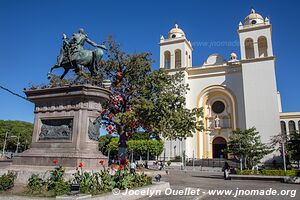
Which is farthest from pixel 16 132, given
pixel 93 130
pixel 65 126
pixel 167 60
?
pixel 93 130

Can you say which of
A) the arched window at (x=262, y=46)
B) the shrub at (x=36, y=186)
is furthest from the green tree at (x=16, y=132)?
the shrub at (x=36, y=186)

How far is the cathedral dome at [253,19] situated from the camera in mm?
39375

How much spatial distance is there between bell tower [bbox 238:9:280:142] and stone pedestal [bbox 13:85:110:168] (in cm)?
3040

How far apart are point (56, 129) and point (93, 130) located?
48.4 inches

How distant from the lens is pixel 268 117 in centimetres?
3394

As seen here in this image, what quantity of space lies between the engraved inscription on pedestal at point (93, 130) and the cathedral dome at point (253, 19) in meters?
37.5

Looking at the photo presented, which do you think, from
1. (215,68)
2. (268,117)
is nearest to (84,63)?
(268,117)

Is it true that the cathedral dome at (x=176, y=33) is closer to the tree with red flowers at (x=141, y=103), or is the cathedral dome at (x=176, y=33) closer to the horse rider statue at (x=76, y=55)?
the tree with red flowers at (x=141, y=103)

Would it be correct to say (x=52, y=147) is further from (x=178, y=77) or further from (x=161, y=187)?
(x=178, y=77)

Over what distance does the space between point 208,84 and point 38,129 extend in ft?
113

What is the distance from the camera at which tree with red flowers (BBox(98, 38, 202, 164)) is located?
17.5 m

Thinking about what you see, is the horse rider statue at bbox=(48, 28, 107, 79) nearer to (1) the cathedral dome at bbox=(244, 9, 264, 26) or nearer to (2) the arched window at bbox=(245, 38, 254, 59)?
(2) the arched window at bbox=(245, 38, 254, 59)

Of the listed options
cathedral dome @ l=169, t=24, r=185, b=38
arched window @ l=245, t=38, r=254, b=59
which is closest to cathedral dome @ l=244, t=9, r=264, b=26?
arched window @ l=245, t=38, r=254, b=59

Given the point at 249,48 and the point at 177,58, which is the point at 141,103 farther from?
the point at 249,48
